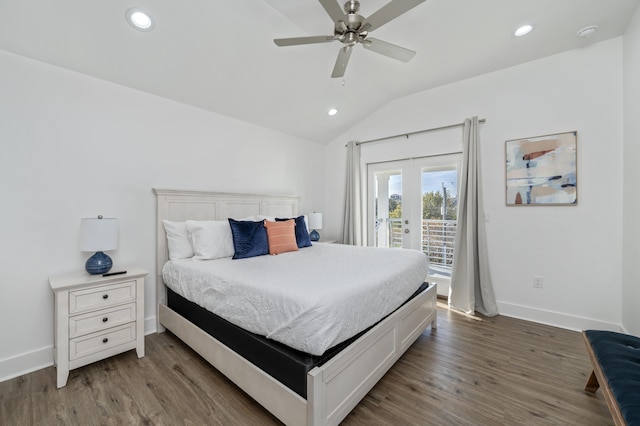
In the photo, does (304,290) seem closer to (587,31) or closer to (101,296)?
(101,296)

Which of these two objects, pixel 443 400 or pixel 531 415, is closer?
pixel 531 415

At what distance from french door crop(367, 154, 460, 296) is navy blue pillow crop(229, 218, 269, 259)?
7.31 feet

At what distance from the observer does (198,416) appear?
1600 mm

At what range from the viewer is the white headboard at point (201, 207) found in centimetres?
271

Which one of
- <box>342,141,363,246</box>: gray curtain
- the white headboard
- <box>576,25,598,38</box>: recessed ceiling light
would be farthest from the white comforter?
<box>576,25,598,38</box>: recessed ceiling light

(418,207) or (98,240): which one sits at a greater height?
(418,207)

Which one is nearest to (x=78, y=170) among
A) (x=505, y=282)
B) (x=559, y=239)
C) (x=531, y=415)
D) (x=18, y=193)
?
(x=18, y=193)

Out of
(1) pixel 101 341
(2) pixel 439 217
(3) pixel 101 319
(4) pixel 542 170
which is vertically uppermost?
(4) pixel 542 170

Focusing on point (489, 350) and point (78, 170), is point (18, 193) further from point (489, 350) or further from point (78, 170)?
point (489, 350)

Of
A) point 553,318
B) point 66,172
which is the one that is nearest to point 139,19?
point 66,172

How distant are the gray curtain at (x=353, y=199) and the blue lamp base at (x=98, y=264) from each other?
10.5ft

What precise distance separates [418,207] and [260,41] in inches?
116

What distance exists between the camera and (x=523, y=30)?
2.50m

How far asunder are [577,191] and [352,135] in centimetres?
302
